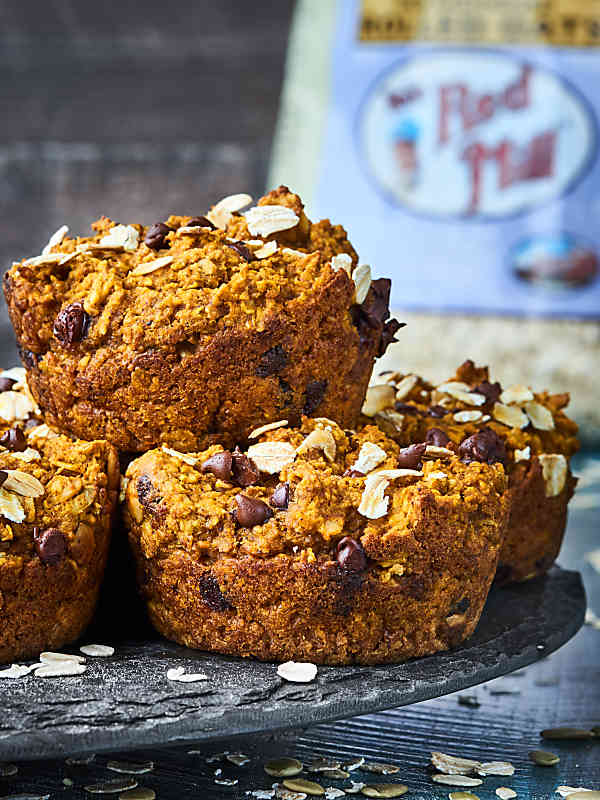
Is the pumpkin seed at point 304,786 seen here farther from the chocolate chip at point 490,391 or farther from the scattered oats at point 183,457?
the chocolate chip at point 490,391

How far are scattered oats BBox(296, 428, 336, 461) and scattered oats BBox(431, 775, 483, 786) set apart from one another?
0.41 meters

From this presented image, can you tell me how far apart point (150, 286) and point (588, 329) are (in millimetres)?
2771

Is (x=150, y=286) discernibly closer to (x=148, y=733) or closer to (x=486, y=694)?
(x=148, y=733)

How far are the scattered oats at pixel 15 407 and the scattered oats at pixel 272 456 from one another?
0.35 metres

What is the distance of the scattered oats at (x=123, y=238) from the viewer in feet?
4.12

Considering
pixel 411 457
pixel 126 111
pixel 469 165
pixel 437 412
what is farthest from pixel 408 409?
pixel 126 111

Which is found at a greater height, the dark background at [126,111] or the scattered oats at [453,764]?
the dark background at [126,111]

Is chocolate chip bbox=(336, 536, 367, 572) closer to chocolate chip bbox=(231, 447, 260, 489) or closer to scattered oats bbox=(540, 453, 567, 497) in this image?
chocolate chip bbox=(231, 447, 260, 489)

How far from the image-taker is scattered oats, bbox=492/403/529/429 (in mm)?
1497

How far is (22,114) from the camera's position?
3949 millimetres

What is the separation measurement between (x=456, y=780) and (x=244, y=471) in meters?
0.45

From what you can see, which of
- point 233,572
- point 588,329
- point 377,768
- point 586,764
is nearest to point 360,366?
point 233,572

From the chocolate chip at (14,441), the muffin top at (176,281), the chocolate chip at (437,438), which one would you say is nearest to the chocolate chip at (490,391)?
the chocolate chip at (437,438)

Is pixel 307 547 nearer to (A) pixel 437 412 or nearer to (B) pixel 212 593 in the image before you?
(B) pixel 212 593
